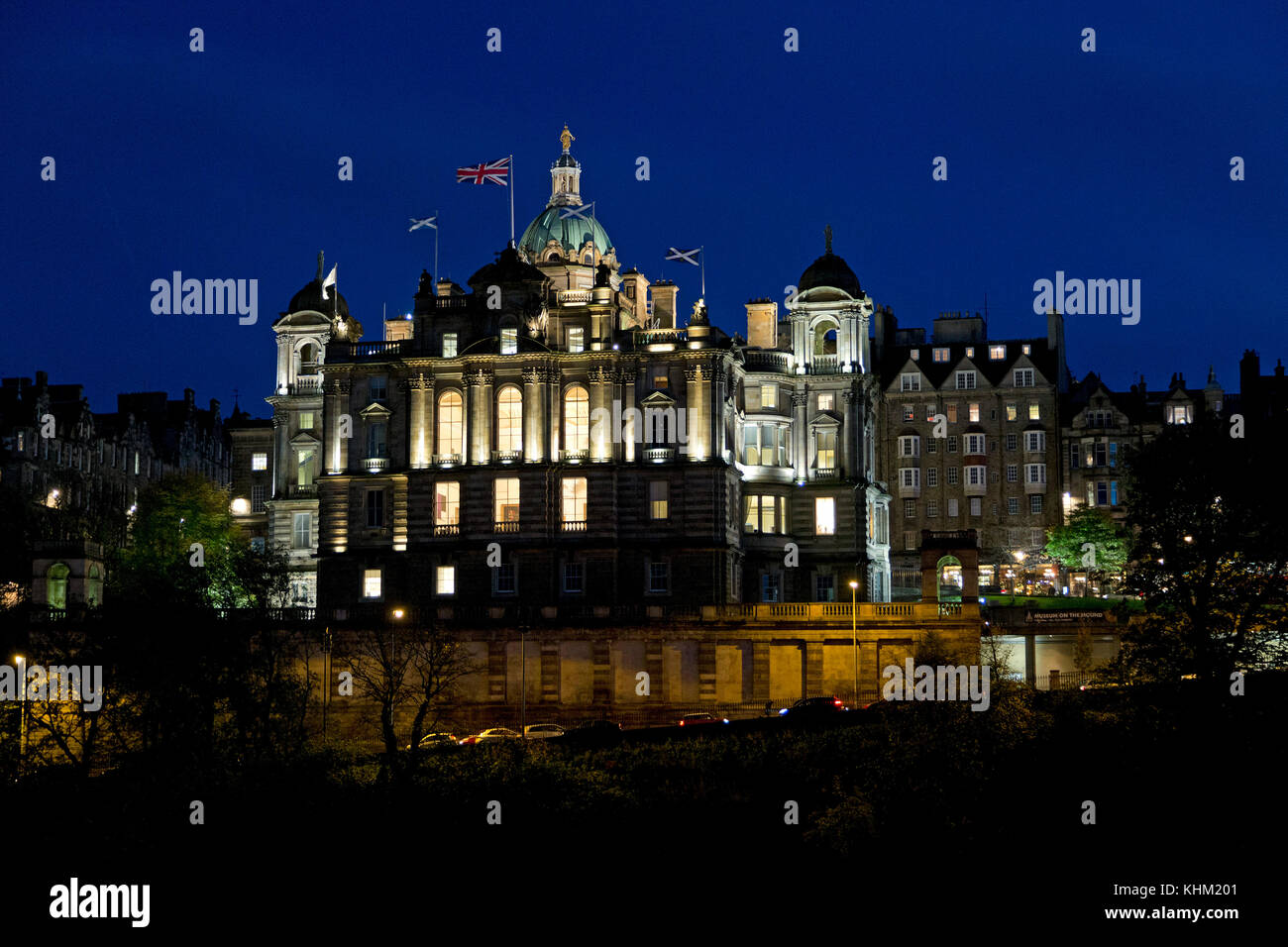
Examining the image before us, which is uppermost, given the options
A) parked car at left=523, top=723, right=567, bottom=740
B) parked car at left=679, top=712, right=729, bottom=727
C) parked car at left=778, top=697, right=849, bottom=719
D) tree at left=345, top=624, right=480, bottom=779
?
tree at left=345, top=624, right=480, bottom=779

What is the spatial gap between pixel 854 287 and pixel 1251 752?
51109 millimetres

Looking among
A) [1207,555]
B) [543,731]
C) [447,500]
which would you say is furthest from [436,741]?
[1207,555]

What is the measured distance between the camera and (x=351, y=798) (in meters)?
62.8

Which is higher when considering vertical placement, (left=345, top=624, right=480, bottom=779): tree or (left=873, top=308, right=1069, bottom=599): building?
(left=873, top=308, right=1069, bottom=599): building

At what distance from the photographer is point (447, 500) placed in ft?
339

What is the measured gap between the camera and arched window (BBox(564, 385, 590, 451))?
102 m

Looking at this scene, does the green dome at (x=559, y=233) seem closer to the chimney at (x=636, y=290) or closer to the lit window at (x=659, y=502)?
the chimney at (x=636, y=290)

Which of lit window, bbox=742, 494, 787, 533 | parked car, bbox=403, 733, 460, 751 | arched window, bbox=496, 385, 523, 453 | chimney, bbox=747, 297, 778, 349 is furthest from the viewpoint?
chimney, bbox=747, 297, 778, 349

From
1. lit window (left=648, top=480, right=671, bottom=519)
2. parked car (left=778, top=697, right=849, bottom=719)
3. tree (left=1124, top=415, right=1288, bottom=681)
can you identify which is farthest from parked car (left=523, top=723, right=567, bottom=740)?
tree (left=1124, top=415, right=1288, bottom=681)

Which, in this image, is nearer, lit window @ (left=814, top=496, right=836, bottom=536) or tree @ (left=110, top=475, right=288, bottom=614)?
tree @ (left=110, top=475, right=288, bottom=614)

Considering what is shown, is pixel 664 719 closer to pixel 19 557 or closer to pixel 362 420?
pixel 362 420

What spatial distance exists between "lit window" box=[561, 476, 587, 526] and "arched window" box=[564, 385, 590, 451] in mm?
1989

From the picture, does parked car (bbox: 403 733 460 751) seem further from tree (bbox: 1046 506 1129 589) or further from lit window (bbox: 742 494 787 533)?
tree (bbox: 1046 506 1129 589)

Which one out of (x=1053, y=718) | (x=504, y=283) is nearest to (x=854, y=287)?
(x=504, y=283)
